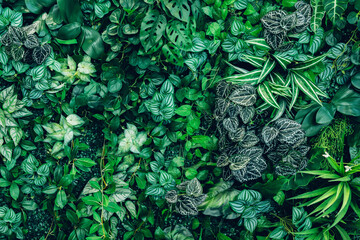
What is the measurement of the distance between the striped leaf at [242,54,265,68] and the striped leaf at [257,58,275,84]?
0.04 meters

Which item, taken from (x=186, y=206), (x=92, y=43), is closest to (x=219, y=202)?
(x=186, y=206)

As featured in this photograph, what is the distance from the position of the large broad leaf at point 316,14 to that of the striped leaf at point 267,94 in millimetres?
438

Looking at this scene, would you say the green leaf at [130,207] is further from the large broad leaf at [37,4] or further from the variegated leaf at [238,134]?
the large broad leaf at [37,4]

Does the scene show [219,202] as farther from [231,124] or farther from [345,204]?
[345,204]

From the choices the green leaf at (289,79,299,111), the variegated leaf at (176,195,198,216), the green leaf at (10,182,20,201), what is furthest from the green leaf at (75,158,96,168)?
the green leaf at (289,79,299,111)

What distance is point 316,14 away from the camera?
193 cm

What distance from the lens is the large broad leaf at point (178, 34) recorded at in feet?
5.97

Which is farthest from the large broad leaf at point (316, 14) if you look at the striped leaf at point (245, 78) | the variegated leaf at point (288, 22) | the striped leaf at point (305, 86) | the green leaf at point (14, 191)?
the green leaf at point (14, 191)

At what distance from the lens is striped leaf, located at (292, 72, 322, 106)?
1936 millimetres

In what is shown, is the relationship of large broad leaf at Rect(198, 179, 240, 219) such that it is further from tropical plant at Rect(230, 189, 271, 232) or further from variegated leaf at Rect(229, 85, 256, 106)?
variegated leaf at Rect(229, 85, 256, 106)

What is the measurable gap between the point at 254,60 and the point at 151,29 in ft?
2.17

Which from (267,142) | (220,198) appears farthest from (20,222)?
(267,142)

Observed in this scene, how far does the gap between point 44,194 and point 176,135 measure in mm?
947

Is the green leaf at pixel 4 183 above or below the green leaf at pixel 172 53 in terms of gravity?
below
